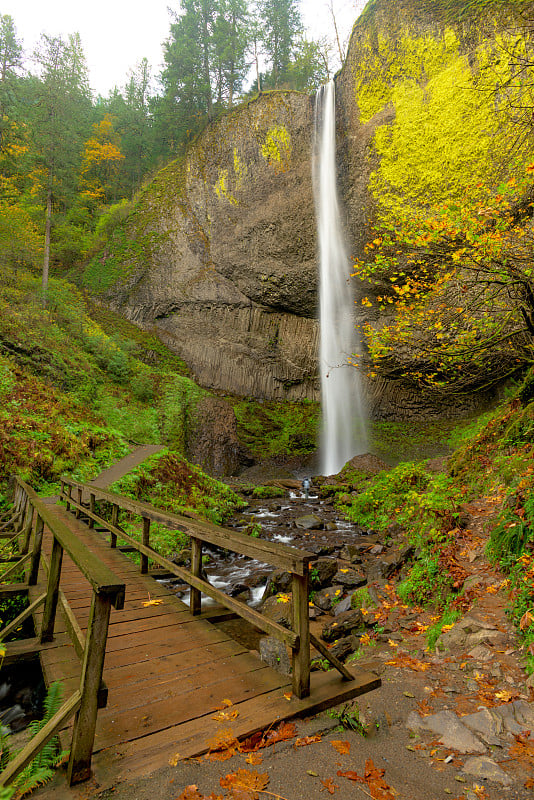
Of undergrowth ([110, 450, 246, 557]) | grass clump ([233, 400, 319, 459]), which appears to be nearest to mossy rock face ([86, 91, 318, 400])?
grass clump ([233, 400, 319, 459])

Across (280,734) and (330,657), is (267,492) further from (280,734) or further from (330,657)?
(280,734)

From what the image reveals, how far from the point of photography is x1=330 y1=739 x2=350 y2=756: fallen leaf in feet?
7.55

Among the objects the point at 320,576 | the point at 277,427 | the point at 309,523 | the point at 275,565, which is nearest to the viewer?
the point at 275,565

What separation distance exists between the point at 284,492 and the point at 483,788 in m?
14.8

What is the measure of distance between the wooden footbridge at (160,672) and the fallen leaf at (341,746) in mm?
305

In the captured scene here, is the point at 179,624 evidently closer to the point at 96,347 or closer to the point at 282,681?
the point at 282,681

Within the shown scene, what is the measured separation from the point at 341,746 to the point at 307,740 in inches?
8.0

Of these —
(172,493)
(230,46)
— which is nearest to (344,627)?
(172,493)

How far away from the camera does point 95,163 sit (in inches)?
1339

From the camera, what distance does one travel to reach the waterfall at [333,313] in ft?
81.7

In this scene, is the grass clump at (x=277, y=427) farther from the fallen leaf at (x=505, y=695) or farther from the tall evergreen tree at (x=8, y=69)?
the fallen leaf at (x=505, y=695)

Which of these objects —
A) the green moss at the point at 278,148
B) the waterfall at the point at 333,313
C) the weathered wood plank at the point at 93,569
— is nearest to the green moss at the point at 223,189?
the green moss at the point at 278,148

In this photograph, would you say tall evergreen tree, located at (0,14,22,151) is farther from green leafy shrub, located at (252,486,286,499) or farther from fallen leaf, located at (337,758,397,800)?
fallen leaf, located at (337,758,397,800)

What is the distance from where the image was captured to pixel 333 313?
26.0 meters
